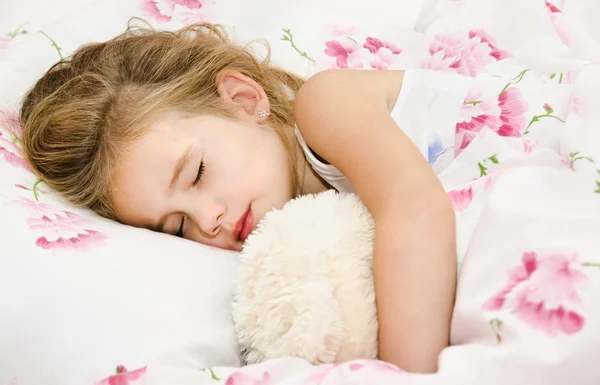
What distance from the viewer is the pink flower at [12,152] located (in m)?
1.11

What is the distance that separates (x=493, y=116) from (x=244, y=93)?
0.41m

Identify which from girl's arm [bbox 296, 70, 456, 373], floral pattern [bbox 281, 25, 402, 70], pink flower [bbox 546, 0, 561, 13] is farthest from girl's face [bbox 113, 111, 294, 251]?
pink flower [bbox 546, 0, 561, 13]

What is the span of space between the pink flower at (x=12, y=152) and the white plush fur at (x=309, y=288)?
1.49 ft

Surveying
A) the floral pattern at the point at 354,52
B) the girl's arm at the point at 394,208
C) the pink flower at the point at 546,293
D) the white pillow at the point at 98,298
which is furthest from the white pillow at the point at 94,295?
the floral pattern at the point at 354,52

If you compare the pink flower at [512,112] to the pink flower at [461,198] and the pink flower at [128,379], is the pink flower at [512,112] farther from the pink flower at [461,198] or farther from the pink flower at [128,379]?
the pink flower at [128,379]

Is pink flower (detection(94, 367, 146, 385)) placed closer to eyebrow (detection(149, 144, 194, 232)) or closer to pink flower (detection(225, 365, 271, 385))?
pink flower (detection(225, 365, 271, 385))

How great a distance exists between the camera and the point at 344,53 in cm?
144

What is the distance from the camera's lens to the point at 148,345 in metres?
0.83

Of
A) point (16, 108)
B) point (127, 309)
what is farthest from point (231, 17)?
point (127, 309)

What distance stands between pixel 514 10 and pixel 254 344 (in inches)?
37.6

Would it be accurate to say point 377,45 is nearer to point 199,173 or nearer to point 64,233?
point 199,173

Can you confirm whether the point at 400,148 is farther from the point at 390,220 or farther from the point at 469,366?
the point at 469,366

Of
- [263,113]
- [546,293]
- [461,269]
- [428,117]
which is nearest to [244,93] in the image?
[263,113]

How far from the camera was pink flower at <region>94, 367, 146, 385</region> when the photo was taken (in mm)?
788
